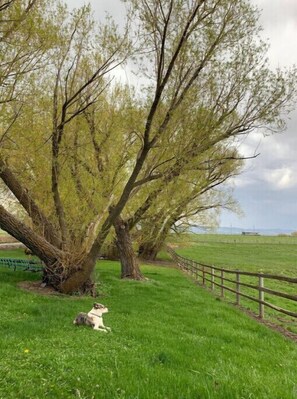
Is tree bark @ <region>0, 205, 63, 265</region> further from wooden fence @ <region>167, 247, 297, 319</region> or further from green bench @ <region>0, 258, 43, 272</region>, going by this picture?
wooden fence @ <region>167, 247, 297, 319</region>

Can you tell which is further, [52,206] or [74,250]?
[52,206]

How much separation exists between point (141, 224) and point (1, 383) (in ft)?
59.3

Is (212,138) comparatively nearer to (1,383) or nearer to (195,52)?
(195,52)

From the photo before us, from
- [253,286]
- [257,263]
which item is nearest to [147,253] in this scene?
[257,263]

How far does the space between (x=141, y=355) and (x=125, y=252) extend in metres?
13.4

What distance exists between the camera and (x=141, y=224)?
2275 centimetres

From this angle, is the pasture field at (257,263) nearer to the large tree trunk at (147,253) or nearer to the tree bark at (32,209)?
the large tree trunk at (147,253)

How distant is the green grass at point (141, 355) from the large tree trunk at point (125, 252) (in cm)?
797

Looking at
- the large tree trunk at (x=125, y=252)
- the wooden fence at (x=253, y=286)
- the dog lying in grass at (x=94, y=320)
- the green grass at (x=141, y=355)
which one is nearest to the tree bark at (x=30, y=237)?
the green grass at (x=141, y=355)

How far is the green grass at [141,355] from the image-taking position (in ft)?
15.7

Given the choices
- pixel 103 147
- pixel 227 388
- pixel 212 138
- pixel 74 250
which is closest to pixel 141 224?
pixel 103 147

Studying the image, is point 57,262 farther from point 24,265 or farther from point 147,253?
point 147,253

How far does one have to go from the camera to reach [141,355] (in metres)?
6.25

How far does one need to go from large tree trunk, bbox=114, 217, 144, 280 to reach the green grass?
7972mm
